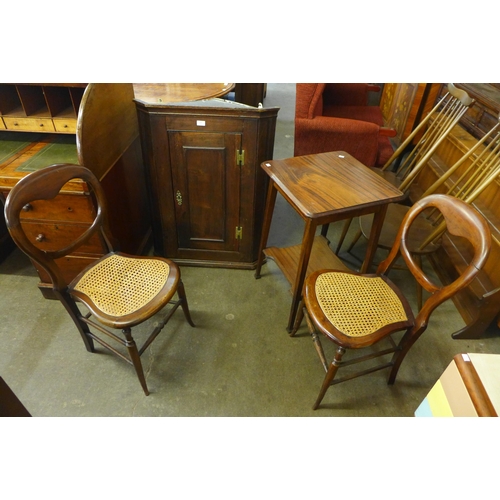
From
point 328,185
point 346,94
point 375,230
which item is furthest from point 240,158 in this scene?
point 346,94

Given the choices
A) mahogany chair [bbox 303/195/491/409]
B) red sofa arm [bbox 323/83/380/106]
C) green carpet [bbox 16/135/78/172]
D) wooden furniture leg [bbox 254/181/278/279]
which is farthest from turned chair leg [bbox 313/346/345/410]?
red sofa arm [bbox 323/83/380/106]

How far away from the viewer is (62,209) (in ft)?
4.99

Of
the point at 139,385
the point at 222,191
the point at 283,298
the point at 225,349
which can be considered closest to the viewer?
the point at 139,385

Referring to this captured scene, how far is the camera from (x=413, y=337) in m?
1.28

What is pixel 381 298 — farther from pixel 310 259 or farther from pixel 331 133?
pixel 331 133

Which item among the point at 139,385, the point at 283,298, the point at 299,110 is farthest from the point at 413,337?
the point at 299,110

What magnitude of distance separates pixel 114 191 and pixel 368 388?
5.12 feet

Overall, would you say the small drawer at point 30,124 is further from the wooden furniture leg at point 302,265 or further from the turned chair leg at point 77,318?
the wooden furniture leg at point 302,265

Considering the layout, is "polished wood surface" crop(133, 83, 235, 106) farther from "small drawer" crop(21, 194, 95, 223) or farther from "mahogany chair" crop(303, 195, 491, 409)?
"mahogany chair" crop(303, 195, 491, 409)

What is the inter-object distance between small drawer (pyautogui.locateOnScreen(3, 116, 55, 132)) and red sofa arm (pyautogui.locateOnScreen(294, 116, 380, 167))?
4.93 feet

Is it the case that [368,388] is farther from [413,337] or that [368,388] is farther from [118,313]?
[118,313]

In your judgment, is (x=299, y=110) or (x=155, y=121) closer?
(x=155, y=121)

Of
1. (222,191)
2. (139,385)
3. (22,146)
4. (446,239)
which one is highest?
(22,146)

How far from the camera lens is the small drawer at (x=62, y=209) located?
1.49 metres
